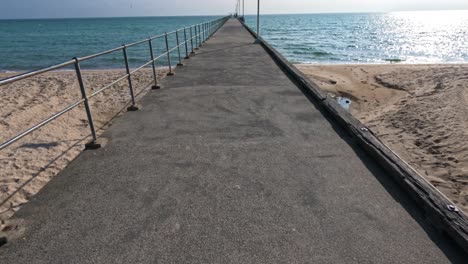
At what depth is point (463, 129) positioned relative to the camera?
21.9ft

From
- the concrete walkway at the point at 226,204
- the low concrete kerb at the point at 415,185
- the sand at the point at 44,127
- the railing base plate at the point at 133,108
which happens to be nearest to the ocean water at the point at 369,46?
the sand at the point at 44,127

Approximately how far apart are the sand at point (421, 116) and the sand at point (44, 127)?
18.3ft

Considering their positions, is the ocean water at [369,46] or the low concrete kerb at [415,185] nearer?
the low concrete kerb at [415,185]

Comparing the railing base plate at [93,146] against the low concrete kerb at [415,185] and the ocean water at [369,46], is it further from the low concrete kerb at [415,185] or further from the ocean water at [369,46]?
the ocean water at [369,46]

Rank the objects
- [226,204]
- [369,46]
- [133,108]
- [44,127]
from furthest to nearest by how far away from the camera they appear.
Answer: [369,46]
[44,127]
[133,108]
[226,204]

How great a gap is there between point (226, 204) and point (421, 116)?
23.6 feet

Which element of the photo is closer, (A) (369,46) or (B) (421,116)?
(B) (421,116)

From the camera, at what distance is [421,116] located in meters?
7.99

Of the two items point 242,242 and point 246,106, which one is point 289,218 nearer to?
point 242,242

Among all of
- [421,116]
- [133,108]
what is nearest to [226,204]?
[133,108]

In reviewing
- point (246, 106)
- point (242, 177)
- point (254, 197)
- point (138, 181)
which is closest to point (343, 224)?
point (254, 197)

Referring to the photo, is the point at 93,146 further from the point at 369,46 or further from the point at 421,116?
the point at 369,46

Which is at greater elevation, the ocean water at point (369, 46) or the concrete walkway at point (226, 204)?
the concrete walkway at point (226, 204)

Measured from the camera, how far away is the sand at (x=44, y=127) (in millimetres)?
4582
